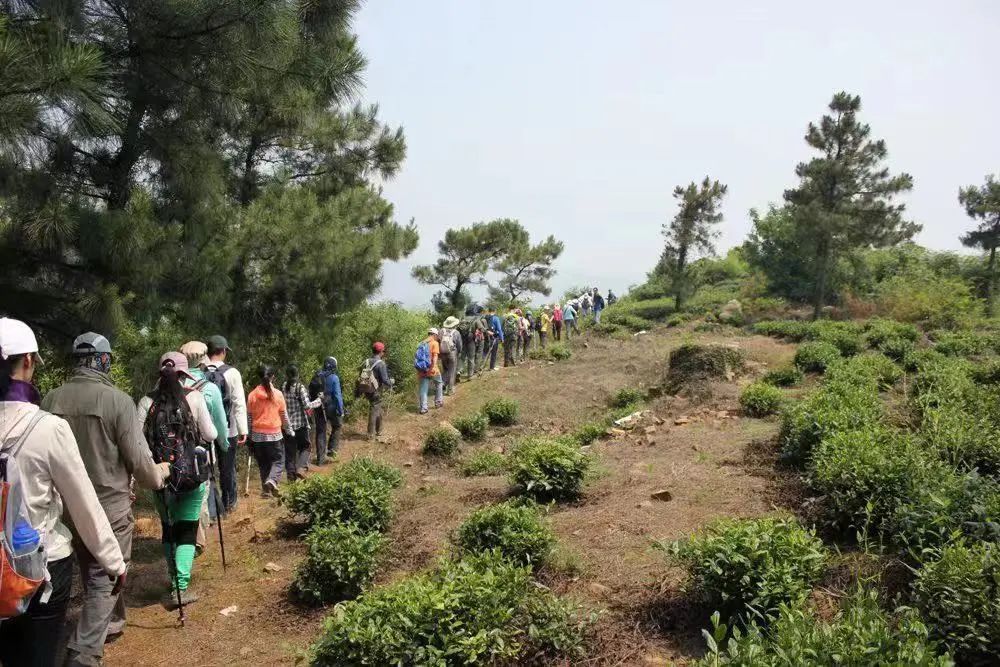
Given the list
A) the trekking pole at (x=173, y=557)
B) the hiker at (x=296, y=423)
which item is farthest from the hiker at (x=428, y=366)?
the trekking pole at (x=173, y=557)

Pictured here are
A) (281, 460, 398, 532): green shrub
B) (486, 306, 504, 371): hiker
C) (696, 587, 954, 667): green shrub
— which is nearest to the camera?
(696, 587, 954, 667): green shrub

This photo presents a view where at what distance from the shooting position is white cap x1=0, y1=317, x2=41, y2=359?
2.83 m

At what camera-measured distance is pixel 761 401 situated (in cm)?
1049

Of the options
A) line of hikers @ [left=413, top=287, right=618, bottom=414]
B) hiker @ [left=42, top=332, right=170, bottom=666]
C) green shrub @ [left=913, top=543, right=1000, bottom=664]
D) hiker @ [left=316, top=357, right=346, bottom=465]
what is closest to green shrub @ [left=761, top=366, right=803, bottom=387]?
line of hikers @ [left=413, top=287, right=618, bottom=414]

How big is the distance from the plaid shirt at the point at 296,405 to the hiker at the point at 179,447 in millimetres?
3417

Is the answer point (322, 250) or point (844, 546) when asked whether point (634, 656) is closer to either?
point (844, 546)

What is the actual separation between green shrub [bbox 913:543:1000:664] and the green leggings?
15.6 ft

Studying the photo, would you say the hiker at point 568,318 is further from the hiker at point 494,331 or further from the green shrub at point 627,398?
the green shrub at point 627,398

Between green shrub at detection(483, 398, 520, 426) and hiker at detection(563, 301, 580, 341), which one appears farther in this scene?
hiker at detection(563, 301, 580, 341)

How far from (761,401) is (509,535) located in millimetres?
6564

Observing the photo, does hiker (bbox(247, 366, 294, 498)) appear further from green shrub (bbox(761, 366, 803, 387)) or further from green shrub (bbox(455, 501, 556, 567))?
green shrub (bbox(761, 366, 803, 387))

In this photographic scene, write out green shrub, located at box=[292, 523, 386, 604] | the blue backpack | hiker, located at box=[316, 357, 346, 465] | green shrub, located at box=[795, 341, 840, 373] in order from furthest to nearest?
green shrub, located at box=[795, 341, 840, 373], the blue backpack, hiker, located at box=[316, 357, 346, 465], green shrub, located at box=[292, 523, 386, 604]

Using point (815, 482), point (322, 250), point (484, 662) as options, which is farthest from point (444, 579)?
point (322, 250)

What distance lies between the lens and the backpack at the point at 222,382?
20.7 feet
